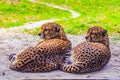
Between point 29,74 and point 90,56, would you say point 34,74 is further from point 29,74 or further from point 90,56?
point 90,56

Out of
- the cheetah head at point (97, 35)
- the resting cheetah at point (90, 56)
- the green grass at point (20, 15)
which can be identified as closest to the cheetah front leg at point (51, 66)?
the resting cheetah at point (90, 56)

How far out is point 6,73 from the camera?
978 cm

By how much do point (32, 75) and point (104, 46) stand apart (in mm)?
1596

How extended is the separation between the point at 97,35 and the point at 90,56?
2.67 feet

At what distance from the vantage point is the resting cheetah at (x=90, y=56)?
9742 millimetres

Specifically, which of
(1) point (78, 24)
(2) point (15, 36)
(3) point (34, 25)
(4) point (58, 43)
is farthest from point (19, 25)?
(4) point (58, 43)

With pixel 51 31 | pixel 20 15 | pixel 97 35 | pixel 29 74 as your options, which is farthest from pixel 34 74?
pixel 20 15

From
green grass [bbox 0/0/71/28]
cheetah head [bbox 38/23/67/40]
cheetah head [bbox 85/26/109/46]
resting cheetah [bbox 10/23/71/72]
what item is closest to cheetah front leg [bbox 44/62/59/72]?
resting cheetah [bbox 10/23/71/72]

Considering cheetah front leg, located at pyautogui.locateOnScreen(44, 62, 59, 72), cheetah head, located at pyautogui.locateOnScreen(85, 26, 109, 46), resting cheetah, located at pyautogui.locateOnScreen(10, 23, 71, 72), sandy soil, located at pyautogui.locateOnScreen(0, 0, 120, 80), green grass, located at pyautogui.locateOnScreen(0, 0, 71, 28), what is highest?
cheetah head, located at pyautogui.locateOnScreen(85, 26, 109, 46)

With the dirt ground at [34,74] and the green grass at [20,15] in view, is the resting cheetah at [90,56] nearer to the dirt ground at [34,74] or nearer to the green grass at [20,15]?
the dirt ground at [34,74]

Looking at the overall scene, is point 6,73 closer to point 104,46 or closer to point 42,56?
point 42,56

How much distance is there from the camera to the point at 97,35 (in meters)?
10.4

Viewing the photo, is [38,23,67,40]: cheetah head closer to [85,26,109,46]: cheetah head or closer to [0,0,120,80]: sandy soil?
[85,26,109,46]: cheetah head

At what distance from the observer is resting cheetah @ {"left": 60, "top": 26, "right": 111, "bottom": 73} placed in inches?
384
